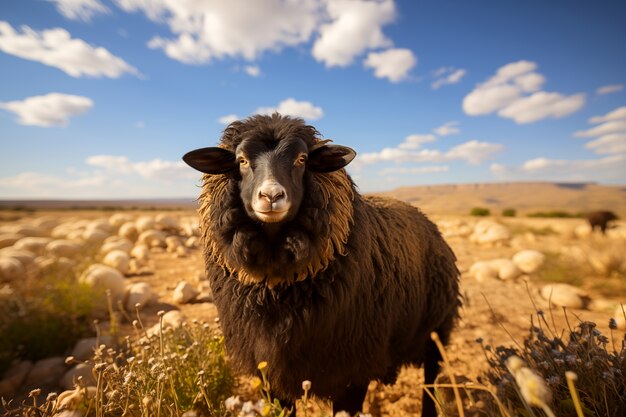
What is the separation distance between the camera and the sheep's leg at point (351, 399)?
3043 mm

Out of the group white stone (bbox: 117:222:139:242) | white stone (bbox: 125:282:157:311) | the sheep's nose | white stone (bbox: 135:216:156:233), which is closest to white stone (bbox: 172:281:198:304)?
white stone (bbox: 125:282:157:311)

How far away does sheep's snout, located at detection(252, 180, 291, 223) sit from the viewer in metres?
2.26

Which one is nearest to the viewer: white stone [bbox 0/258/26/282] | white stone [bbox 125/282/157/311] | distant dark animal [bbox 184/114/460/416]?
distant dark animal [bbox 184/114/460/416]

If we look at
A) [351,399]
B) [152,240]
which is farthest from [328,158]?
[152,240]

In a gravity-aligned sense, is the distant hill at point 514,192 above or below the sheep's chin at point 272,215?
below

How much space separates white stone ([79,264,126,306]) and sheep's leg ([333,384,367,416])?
6105mm

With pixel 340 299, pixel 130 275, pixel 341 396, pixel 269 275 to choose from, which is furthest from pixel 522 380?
pixel 130 275

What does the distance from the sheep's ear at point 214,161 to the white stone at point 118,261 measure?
29.1 feet

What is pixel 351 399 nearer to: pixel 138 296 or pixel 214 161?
pixel 214 161

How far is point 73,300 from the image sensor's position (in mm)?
5945

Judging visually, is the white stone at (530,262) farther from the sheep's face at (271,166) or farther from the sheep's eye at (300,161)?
the sheep's eye at (300,161)

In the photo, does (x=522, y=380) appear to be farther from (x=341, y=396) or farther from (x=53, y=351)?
(x=53, y=351)

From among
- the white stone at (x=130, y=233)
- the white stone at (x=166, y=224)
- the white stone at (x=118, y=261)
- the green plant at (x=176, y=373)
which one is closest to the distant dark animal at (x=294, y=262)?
the green plant at (x=176, y=373)

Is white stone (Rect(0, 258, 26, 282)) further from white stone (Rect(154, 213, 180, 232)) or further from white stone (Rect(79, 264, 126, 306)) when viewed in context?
white stone (Rect(154, 213, 180, 232))
